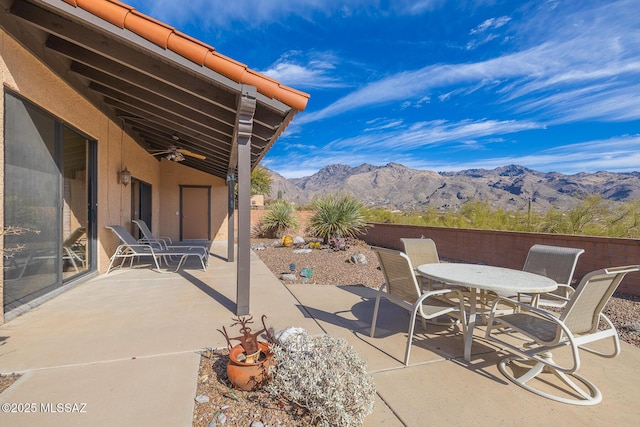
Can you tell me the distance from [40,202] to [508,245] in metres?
8.59

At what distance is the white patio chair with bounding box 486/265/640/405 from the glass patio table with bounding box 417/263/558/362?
6.2 inches

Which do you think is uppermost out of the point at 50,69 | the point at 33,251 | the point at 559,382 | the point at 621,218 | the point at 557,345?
the point at 50,69

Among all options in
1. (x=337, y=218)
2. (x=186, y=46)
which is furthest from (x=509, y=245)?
(x=186, y=46)

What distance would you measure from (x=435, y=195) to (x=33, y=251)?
60731 mm

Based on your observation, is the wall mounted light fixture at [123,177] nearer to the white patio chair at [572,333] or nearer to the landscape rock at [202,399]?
the landscape rock at [202,399]

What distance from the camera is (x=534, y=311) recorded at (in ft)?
7.55

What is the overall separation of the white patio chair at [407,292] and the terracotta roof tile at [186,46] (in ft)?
6.37

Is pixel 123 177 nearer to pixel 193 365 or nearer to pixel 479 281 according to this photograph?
pixel 193 365

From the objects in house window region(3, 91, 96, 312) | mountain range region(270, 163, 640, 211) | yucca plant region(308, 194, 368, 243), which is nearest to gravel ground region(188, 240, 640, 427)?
house window region(3, 91, 96, 312)

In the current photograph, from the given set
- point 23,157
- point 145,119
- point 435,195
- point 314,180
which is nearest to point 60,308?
point 23,157

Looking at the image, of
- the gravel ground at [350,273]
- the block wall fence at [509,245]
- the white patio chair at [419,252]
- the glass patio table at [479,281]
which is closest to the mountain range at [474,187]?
the block wall fence at [509,245]

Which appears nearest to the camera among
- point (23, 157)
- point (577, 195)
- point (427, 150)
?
point (23, 157)

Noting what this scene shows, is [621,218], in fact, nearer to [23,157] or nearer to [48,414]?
[48,414]

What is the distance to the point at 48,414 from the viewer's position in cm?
182
